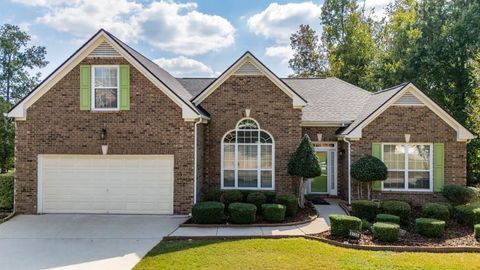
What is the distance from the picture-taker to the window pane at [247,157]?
49.1 feet

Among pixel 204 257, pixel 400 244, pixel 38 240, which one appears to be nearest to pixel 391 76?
pixel 400 244

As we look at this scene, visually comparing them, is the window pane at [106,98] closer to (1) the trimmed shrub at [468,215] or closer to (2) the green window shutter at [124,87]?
(2) the green window shutter at [124,87]

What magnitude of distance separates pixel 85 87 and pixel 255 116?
6.82 metres

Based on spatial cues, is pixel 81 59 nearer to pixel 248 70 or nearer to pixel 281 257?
pixel 248 70

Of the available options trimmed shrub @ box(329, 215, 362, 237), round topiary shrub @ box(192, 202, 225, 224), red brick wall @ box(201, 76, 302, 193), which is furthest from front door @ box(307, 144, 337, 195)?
round topiary shrub @ box(192, 202, 225, 224)

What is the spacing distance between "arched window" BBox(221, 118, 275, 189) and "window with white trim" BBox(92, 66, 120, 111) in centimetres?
483

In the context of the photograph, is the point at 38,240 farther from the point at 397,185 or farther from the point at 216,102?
the point at 397,185

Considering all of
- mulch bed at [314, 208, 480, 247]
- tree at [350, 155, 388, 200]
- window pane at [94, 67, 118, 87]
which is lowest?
mulch bed at [314, 208, 480, 247]

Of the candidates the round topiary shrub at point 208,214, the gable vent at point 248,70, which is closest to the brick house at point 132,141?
the gable vent at point 248,70

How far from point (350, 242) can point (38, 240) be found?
8848 millimetres

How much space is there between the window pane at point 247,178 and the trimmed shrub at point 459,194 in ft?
25.3

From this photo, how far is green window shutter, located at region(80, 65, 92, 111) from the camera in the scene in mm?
13086

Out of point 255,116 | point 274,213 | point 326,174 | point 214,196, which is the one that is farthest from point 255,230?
point 326,174

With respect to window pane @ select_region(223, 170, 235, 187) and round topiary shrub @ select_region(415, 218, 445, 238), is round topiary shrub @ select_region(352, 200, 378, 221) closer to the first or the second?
round topiary shrub @ select_region(415, 218, 445, 238)
